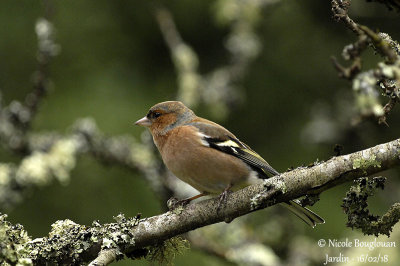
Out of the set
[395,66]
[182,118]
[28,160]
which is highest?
[182,118]

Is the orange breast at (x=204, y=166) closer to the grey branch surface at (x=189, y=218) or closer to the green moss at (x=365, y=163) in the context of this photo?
the grey branch surface at (x=189, y=218)

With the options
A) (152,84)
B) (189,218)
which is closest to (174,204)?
(189,218)

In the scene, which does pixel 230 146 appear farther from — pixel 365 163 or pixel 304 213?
pixel 365 163

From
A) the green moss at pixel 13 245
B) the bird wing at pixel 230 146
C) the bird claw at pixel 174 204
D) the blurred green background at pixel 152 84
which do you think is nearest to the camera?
the green moss at pixel 13 245

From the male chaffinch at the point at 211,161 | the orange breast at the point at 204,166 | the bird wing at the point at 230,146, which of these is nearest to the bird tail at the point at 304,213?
the male chaffinch at the point at 211,161

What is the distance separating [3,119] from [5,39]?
7.37 ft

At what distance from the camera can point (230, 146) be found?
4.78 metres

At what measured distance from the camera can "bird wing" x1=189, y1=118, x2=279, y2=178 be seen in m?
4.58

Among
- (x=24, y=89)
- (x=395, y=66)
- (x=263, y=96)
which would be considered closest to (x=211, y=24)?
(x=263, y=96)

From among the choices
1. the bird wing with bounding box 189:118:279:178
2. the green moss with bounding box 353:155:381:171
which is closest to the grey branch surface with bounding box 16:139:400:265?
the green moss with bounding box 353:155:381:171

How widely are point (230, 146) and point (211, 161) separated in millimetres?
339

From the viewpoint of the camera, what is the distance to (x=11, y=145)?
231 inches

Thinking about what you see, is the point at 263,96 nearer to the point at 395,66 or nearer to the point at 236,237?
the point at 236,237

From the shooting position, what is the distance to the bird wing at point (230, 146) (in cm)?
458
